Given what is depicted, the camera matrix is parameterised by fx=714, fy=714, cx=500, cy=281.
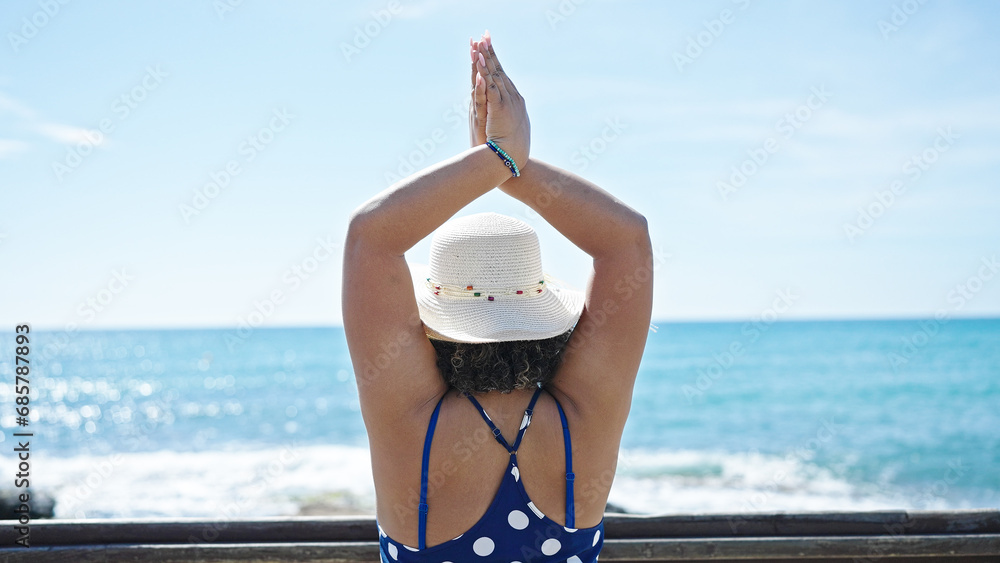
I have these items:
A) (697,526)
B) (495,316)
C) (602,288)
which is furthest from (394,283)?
(697,526)

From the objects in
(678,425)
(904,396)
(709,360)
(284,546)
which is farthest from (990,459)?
(709,360)

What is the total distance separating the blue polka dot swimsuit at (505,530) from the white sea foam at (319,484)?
8463 mm

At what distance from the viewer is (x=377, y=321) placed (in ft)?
4.62

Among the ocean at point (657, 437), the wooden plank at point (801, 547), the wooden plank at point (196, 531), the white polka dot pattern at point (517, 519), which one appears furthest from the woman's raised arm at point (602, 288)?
the ocean at point (657, 437)

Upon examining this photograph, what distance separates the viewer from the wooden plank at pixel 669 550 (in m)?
2.52

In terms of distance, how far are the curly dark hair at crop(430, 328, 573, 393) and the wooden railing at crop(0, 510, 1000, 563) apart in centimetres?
127

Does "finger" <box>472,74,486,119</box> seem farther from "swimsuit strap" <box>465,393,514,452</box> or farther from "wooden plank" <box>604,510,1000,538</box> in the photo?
"wooden plank" <box>604,510,1000,538</box>

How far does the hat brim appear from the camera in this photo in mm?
1498

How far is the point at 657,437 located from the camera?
18.4 m

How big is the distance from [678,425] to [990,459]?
7265 millimetres

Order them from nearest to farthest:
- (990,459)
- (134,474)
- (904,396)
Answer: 1. (134,474)
2. (990,459)
3. (904,396)

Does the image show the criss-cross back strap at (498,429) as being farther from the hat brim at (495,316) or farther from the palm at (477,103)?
the palm at (477,103)

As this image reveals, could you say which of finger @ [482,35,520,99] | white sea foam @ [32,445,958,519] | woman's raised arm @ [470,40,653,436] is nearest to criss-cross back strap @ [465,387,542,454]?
woman's raised arm @ [470,40,653,436]

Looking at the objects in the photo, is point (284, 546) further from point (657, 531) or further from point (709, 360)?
point (709, 360)
